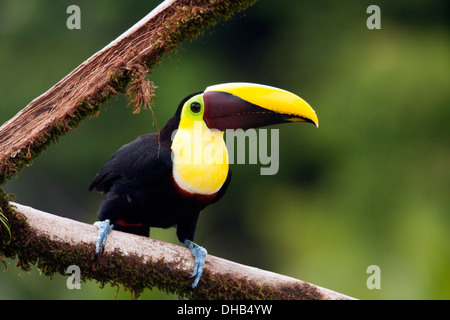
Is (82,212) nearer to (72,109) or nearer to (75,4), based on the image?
(75,4)

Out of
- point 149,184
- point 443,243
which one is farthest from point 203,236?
point 149,184

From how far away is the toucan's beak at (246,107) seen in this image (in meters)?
3.80

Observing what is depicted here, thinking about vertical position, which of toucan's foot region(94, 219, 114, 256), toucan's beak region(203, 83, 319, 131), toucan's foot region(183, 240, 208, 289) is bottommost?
toucan's foot region(183, 240, 208, 289)

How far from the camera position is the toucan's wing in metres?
3.82

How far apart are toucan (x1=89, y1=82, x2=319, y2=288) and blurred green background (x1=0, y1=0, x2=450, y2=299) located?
11.6 feet

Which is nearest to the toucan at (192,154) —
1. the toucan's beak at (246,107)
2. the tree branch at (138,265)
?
the toucan's beak at (246,107)

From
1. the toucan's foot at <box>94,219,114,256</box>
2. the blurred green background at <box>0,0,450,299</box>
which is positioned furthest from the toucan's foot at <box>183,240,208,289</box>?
the blurred green background at <box>0,0,450,299</box>

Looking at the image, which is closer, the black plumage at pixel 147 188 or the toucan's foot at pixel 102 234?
the toucan's foot at pixel 102 234

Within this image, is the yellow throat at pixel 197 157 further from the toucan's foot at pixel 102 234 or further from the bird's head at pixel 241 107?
the toucan's foot at pixel 102 234

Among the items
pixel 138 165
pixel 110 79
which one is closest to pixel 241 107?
pixel 138 165

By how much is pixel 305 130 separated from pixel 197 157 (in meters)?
5.32

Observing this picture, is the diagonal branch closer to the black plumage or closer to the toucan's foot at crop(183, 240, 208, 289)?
the black plumage

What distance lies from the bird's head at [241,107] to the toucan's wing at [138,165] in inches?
10.2

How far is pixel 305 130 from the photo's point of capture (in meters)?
8.98
